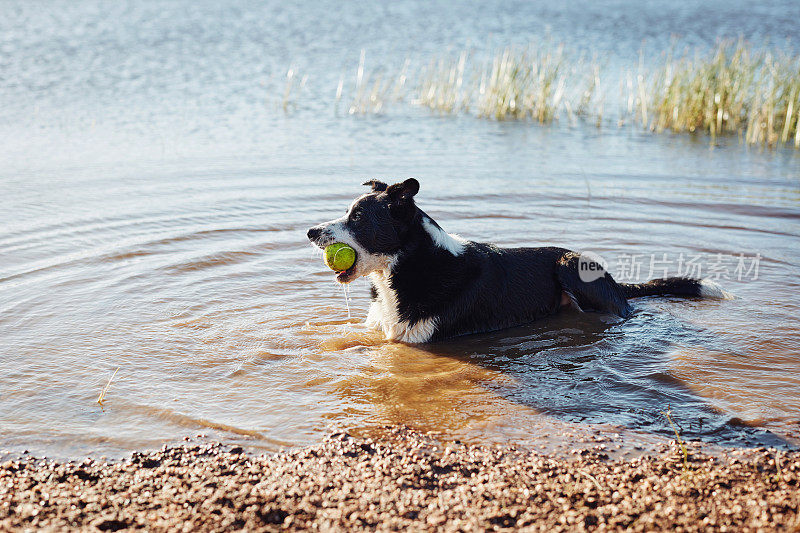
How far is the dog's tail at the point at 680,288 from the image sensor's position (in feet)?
27.3

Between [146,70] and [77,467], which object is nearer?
[77,467]

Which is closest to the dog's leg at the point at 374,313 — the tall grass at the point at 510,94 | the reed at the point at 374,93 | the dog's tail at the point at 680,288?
the dog's tail at the point at 680,288

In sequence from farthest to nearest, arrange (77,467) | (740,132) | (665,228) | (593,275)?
(740,132), (665,228), (593,275), (77,467)

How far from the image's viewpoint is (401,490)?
4.57 meters

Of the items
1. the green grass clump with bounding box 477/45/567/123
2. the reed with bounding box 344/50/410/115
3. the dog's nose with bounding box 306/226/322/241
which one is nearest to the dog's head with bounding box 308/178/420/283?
the dog's nose with bounding box 306/226/322/241

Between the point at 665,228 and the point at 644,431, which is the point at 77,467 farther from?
the point at 665,228

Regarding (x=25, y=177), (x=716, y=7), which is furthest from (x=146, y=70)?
(x=716, y=7)

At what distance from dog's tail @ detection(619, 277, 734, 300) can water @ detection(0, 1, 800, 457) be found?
138 mm

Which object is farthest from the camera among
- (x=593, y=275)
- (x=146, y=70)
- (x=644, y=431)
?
(x=146, y=70)

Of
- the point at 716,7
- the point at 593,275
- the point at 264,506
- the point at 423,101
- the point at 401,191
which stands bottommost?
the point at 264,506

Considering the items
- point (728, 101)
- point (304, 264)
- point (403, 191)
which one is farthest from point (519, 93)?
point (403, 191)

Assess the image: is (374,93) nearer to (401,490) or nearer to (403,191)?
(403,191)

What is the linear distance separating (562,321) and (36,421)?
4.87 m

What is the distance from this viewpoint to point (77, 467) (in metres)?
4.80
